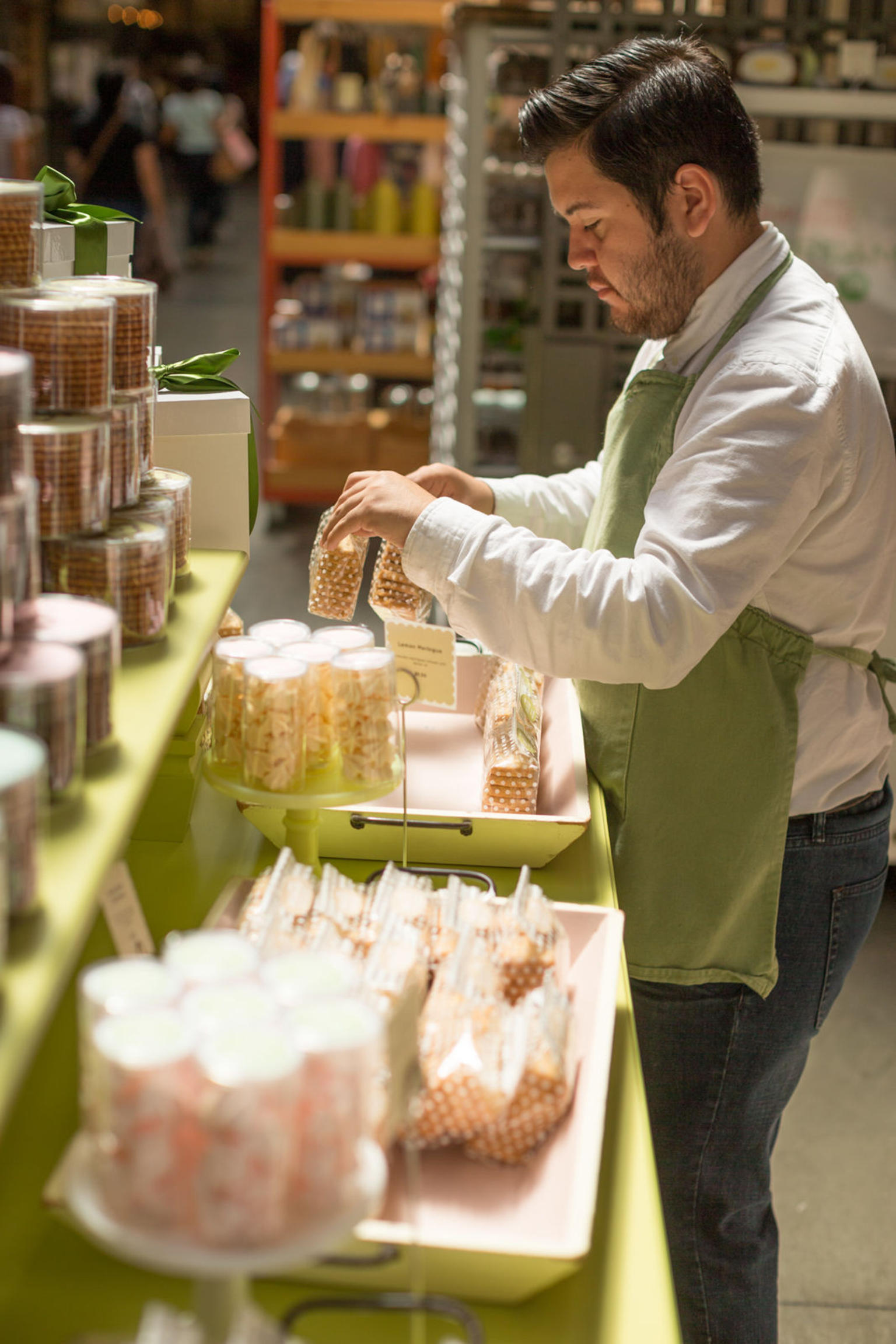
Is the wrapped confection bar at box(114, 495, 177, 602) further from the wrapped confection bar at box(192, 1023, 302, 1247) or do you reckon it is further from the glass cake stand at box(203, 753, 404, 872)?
the wrapped confection bar at box(192, 1023, 302, 1247)

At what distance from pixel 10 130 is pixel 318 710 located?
300 inches

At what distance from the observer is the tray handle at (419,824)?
178cm

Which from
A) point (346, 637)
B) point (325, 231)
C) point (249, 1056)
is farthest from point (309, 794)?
point (325, 231)

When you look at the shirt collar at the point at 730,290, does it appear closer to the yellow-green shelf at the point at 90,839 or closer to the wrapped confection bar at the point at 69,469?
the yellow-green shelf at the point at 90,839

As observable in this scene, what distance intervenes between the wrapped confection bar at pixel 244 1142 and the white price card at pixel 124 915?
436 mm

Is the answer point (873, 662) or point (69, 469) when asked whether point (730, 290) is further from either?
point (69, 469)

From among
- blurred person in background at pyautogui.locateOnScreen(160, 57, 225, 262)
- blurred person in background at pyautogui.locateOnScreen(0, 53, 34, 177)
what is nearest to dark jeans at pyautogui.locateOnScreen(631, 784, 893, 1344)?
blurred person in background at pyautogui.locateOnScreen(0, 53, 34, 177)

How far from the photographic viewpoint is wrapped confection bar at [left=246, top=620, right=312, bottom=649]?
164 cm

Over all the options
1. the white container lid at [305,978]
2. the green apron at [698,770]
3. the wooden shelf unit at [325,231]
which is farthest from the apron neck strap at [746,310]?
the wooden shelf unit at [325,231]

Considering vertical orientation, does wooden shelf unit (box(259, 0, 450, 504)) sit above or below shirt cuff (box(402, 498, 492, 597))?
above

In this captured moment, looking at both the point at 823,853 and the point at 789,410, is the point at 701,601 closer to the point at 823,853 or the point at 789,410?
the point at 789,410

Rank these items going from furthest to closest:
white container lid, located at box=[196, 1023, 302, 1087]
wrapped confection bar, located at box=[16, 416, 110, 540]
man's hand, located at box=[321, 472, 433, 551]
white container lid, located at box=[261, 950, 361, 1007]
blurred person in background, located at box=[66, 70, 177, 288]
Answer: blurred person in background, located at box=[66, 70, 177, 288]
man's hand, located at box=[321, 472, 433, 551]
wrapped confection bar, located at box=[16, 416, 110, 540]
white container lid, located at box=[261, 950, 361, 1007]
white container lid, located at box=[196, 1023, 302, 1087]

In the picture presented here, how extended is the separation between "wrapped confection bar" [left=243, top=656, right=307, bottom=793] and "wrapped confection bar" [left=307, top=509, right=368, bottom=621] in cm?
49

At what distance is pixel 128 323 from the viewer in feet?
4.42
